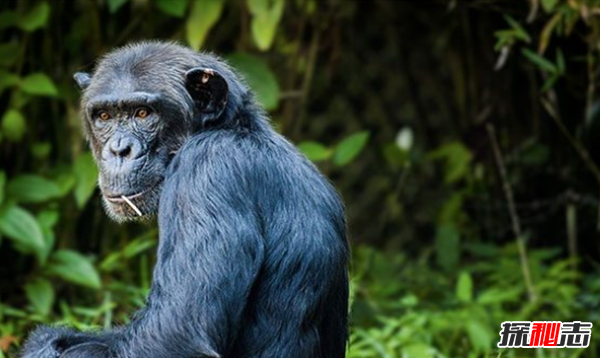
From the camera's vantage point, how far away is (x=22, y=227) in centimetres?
709

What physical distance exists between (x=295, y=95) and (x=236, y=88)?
3.40 metres

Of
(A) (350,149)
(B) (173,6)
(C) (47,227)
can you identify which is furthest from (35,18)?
(A) (350,149)

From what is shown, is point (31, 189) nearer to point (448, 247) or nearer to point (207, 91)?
point (207, 91)

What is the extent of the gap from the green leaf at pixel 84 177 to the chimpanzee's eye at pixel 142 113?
2390mm

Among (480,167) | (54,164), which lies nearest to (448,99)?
(480,167)

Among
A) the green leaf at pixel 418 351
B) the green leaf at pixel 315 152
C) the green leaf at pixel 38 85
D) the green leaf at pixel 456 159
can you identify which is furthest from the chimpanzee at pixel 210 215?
the green leaf at pixel 456 159

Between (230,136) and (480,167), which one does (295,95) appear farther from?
(230,136)

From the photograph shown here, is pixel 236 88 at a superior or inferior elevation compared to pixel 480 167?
superior

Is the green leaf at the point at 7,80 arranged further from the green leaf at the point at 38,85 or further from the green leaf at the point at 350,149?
the green leaf at the point at 350,149

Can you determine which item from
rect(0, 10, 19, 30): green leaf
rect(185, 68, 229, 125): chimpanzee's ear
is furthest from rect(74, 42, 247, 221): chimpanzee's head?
rect(0, 10, 19, 30): green leaf

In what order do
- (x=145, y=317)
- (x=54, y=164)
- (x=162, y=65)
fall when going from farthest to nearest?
1. (x=54, y=164)
2. (x=162, y=65)
3. (x=145, y=317)

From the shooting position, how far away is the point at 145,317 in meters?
4.51

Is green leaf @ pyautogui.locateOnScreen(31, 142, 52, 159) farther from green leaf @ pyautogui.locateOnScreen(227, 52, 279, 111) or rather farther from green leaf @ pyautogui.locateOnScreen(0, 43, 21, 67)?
green leaf @ pyautogui.locateOnScreen(227, 52, 279, 111)

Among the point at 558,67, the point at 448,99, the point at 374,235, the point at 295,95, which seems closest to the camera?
the point at 558,67
